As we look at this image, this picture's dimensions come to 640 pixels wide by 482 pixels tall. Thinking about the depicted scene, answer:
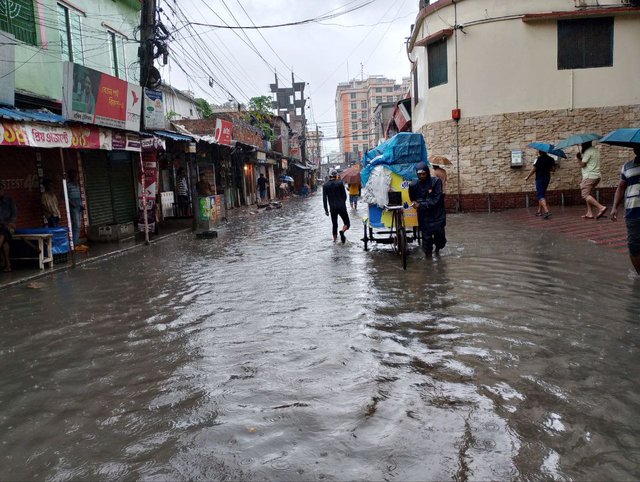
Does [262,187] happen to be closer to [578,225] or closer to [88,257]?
[88,257]

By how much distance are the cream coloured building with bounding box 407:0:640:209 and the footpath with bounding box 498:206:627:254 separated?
1.78m

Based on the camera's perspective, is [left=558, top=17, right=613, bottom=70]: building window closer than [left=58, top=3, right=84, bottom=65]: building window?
No

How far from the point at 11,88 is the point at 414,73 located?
673 inches

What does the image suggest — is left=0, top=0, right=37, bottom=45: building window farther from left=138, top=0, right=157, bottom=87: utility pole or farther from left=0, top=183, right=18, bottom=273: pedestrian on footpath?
left=0, top=183, right=18, bottom=273: pedestrian on footpath

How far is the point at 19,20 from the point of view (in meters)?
11.9

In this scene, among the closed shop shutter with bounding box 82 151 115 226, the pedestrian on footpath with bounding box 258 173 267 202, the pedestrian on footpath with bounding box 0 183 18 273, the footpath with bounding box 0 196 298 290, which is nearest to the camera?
the footpath with bounding box 0 196 298 290

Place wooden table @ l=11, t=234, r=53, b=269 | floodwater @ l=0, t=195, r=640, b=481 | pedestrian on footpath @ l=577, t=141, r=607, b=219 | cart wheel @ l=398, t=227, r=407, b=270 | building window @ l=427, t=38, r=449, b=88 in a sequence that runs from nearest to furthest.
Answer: floodwater @ l=0, t=195, r=640, b=481 → cart wheel @ l=398, t=227, r=407, b=270 → wooden table @ l=11, t=234, r=53, b=269 → pedestrian on footpath @ l=577, t=141, r=607, b=219 → building window @ l=427, t=38, r=449, b=88

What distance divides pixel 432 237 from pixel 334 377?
5.69 metres

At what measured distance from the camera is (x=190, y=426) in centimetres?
339

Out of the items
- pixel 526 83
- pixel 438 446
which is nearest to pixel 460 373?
pixel 438 446

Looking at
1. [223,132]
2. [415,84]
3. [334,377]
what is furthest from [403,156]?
[415,84]

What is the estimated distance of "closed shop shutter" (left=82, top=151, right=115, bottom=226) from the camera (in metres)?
15.1

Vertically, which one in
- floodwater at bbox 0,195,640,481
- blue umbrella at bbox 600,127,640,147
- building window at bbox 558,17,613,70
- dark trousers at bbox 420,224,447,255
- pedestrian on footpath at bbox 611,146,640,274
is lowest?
floodwater at bbox 0,195,640,481

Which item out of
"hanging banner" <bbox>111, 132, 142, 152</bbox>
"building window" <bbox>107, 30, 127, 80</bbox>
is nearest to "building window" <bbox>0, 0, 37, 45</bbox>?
"hanging banner" <bbox>111, 132, 142, 152</bbox>
